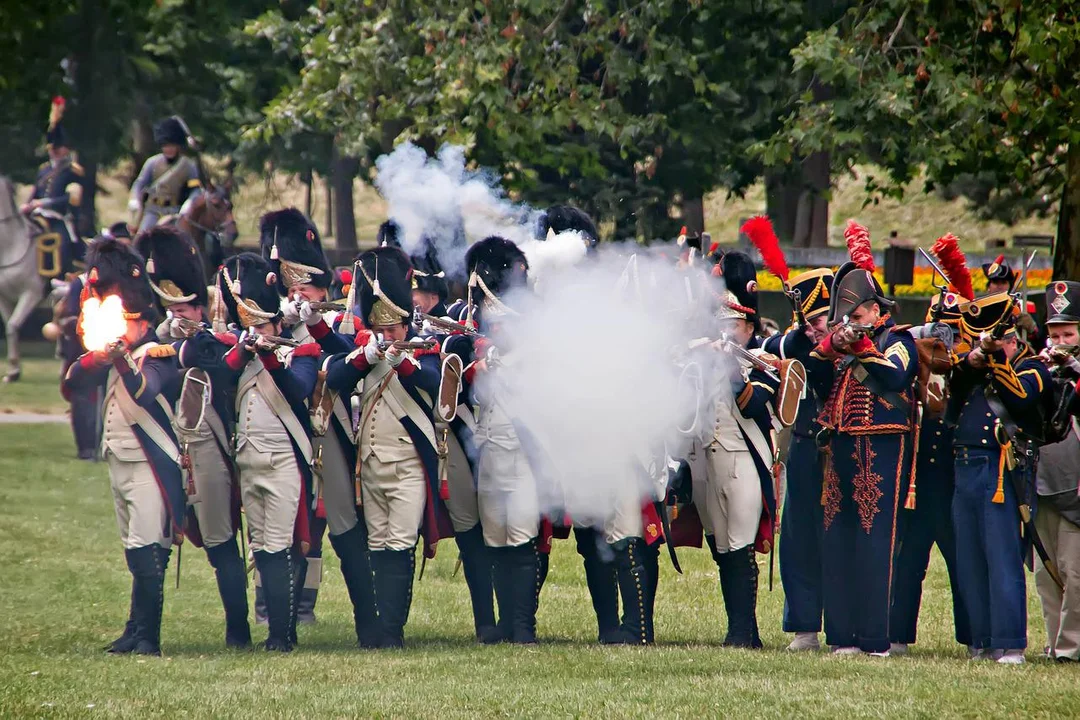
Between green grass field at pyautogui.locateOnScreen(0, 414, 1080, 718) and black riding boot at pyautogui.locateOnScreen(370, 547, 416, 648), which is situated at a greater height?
black riding boot at pyautogui.locateOnScreen(370, 547, 416, 648)

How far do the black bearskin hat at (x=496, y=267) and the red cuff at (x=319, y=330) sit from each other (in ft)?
2.84

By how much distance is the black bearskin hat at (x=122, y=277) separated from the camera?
9.48 m

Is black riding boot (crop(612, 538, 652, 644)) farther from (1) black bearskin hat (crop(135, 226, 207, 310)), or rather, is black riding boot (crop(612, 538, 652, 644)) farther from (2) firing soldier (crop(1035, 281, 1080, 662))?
(1) black bearskin hat (crop(135, 226, 207, 310))

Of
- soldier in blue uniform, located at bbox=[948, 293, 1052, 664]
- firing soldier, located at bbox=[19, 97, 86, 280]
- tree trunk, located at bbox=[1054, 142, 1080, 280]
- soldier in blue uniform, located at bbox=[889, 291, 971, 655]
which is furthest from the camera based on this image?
firing soldier, located at bbox=[19, 97, 86, 280]

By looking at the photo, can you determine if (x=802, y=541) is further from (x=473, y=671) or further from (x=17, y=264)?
(x=17, y=264)

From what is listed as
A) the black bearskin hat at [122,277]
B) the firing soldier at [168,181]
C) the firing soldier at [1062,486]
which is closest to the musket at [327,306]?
the black bearskin hat at [122,277]

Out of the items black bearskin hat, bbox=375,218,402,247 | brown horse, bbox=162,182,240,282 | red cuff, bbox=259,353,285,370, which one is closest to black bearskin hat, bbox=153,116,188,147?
brown horse, bbox=162,182,240,282

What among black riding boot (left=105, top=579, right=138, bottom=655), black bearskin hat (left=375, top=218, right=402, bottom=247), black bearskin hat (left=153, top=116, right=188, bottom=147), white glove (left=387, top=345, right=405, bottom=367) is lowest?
black riding boot (left=105, top=579, right=138, bottom=655)

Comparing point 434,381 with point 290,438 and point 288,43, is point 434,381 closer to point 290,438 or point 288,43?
point 290,438

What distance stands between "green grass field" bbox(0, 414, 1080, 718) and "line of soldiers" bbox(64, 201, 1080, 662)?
1.23 ft

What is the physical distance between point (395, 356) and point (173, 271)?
1.45 m

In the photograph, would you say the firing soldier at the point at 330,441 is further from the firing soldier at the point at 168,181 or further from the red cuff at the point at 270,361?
the firing soldier at the point at 168,181

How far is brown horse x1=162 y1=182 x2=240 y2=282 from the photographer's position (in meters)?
19.9

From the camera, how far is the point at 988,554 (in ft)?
28.8
